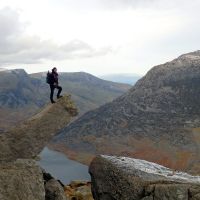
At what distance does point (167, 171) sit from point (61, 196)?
8.26 meters

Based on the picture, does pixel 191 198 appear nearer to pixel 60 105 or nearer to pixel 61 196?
pixel 61 196

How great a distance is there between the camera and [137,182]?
29188 mm

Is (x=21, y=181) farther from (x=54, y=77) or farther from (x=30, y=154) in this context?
(x=54, y=77)

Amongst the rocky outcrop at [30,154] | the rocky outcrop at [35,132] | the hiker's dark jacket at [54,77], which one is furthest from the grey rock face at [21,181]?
the hiker's dark jacket at [54,77]

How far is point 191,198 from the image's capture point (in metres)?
27.2

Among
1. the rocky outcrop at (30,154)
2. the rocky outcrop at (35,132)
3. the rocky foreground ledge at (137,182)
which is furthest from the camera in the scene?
the rocky outcrop at (35,132)

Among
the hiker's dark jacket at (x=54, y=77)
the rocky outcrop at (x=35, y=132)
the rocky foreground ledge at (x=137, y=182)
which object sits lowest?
the rocky foreground ledge at (x=137, y=182)

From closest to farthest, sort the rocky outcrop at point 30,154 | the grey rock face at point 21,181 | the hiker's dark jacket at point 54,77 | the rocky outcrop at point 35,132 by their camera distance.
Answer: the grey rock face at point 21,181 < the rocky outcrop at point 30,154 < the rocky outcrop at point 35,132 < the hiker's dark jacket at point 54,77

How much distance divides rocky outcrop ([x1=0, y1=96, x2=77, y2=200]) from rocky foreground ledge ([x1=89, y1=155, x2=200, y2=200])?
3628mm

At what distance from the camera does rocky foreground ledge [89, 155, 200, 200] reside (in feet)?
90.4

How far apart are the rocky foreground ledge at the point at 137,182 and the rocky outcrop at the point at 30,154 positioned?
143 inches

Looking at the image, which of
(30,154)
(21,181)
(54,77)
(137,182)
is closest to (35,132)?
(30,154)

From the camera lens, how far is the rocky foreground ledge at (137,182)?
90.4ft

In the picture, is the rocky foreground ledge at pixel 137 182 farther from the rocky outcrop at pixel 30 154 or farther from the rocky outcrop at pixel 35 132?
the rocky outcrop at pixel 35 132
